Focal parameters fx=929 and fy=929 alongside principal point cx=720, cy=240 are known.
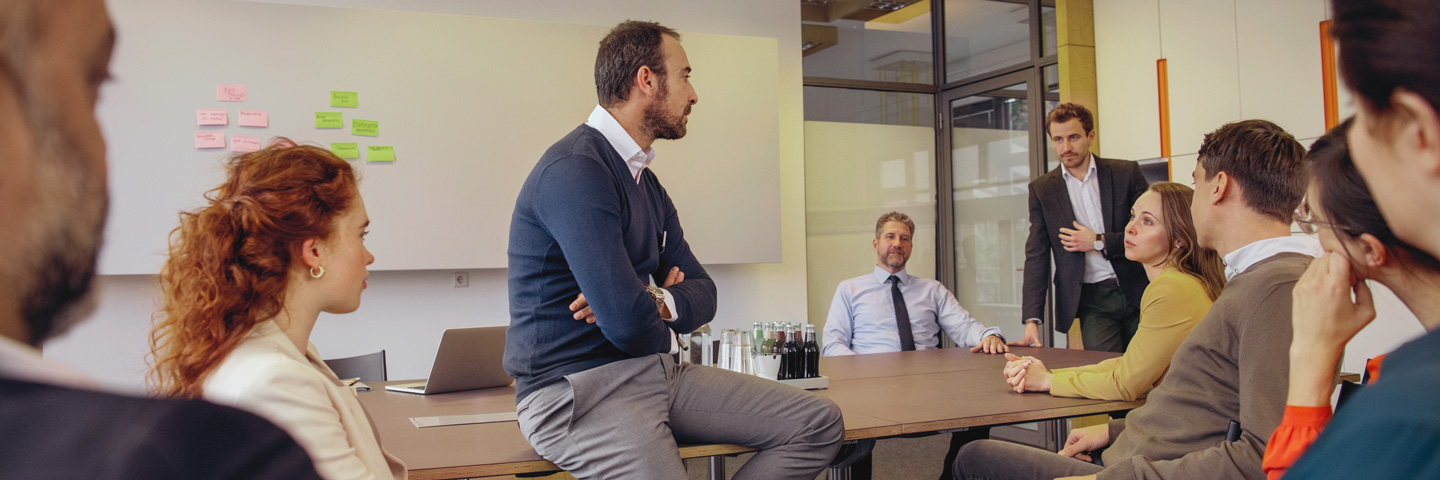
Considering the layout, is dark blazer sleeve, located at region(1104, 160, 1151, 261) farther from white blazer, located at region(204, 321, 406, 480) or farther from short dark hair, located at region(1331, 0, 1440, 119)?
short dark hair, located at region(1331, 0, 1440, 119)

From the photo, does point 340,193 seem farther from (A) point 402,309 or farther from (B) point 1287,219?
(A) point 402,309

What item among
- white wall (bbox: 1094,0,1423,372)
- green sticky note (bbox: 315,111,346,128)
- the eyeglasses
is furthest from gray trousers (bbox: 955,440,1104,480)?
green sticky note (bbox: 315,111,346,128)

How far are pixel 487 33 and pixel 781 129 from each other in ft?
5.72

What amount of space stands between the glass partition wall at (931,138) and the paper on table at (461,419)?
139 inches

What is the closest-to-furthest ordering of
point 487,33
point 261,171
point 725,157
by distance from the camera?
point 261,171
point 487,33
point 725,157

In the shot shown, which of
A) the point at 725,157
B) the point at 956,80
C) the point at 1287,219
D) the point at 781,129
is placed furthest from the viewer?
the point at 956,80

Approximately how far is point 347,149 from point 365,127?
0.13 metres

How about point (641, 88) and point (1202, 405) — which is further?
point (641, 88)

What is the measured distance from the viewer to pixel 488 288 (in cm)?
462

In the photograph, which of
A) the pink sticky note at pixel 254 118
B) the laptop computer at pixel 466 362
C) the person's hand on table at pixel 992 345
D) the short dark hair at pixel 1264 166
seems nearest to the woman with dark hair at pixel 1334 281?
the short dark hair at pixel 1264 166

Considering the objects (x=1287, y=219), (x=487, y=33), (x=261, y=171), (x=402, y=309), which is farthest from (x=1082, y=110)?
(x=261, y=171)

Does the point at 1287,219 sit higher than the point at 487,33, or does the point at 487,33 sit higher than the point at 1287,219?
the point at 487,33

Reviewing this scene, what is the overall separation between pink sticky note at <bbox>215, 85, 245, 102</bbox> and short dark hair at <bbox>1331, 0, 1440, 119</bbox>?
4203 mm

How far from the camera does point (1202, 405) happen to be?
182cm
